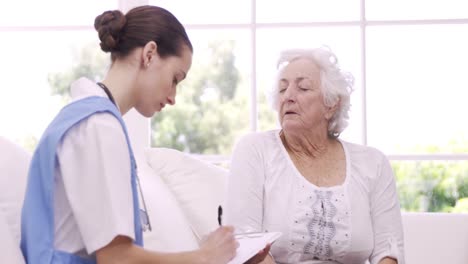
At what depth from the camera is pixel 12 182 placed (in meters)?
2.29

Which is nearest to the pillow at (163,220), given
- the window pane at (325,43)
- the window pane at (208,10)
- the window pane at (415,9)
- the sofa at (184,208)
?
the sofa at (184,208)

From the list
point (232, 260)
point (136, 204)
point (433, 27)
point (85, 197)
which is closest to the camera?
point (85, 197)

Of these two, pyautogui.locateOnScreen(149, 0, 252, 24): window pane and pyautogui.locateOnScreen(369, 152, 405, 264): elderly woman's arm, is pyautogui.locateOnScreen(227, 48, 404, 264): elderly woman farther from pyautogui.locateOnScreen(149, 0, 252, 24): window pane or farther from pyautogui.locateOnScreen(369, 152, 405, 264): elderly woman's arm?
pyautogui.locateOnScreen(149, 0, 252, 24): window pane

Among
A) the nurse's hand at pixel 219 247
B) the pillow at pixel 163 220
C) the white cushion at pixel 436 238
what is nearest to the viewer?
the nurse's hand at pixel 219 247

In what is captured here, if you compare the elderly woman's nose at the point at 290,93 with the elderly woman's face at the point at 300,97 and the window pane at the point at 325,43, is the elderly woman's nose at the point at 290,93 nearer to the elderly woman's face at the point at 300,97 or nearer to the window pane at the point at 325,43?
the elderly woman's face at the point at 300,97

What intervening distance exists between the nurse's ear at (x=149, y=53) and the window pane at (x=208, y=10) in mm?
2093

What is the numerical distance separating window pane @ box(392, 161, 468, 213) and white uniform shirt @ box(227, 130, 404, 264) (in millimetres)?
1124

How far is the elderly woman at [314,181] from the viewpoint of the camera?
9.48 ft

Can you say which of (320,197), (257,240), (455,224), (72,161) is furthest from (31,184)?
(455,224)

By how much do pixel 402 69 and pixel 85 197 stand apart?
8.91 ft

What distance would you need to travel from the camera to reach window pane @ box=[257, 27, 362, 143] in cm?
395

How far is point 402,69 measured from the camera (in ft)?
13.9

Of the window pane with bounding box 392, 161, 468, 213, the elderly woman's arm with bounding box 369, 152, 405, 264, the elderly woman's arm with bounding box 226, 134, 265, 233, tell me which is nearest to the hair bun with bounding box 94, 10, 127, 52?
the elderly woman's arm with bounding box 226, 134, 265, 233

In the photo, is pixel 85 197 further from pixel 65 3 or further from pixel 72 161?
pixel 65 3
